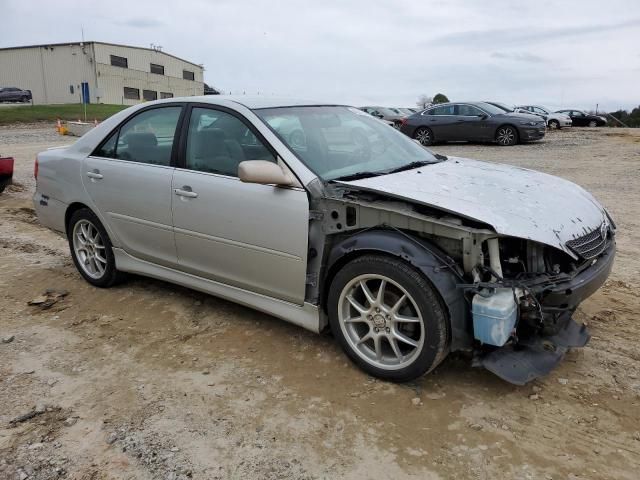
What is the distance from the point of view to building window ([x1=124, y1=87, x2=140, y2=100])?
52344 mm

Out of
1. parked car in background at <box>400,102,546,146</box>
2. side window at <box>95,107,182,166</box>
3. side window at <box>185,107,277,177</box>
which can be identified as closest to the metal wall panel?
parked car in background at <box>400,102,546,146</box>

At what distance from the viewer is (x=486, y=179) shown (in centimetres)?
357

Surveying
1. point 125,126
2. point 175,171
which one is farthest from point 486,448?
point 125,126

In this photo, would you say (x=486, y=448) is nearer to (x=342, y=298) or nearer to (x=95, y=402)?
(x=342, y=298)

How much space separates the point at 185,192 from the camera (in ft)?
12.6

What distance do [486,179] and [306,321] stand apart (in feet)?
4.91

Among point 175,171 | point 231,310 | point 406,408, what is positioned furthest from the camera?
point 231,310

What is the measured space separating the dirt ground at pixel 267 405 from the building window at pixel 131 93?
173 feet

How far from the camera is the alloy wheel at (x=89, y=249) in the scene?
4805 millimetres

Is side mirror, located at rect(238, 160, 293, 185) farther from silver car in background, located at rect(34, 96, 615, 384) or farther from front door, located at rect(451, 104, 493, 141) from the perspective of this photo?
front door, located at rect(451, 104, 493, 141)

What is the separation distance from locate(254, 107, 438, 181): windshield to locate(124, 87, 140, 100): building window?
53.1m

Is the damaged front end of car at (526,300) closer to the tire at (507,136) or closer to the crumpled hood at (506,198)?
the crumpled hood at (506,198)

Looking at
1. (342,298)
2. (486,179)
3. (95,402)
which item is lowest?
(95,402)

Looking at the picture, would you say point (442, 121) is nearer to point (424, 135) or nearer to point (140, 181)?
point (424, 135)
